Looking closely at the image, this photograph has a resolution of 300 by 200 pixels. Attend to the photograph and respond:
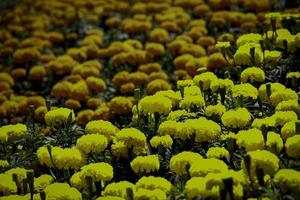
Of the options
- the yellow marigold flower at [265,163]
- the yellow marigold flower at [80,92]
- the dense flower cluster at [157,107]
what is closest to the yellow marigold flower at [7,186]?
the dense flower cluster at [157,107]

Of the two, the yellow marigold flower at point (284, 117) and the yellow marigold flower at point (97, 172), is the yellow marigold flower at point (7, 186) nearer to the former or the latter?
the yellow marigold flower at point (97, 172)

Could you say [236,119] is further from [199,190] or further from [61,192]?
[61,192]

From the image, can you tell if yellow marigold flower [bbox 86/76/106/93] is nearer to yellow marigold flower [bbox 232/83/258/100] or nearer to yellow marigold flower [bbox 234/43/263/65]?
yellow marigold flower [bbox 234/43/263/65]

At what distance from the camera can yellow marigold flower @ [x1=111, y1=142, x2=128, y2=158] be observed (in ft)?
15.0

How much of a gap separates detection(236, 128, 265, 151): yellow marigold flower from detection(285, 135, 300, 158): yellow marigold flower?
0.20 metres

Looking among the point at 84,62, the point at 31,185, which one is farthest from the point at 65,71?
the point at 31,185

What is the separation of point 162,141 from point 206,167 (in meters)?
0.82

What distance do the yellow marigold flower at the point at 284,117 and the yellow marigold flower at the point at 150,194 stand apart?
1079 millimetres

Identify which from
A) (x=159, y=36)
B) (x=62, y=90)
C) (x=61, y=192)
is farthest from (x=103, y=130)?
(x=159, y=36)

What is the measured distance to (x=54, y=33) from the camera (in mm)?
8906

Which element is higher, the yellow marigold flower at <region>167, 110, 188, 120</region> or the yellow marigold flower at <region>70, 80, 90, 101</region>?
the yellow marigold flower at <region>167, 110, 188, 120</region>

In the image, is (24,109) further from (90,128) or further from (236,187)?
(236,187)

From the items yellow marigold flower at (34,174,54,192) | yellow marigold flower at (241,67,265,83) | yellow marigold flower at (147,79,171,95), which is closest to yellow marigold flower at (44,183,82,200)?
yellow marigold flower at (34,174,54,192)

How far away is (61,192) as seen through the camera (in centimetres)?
393
